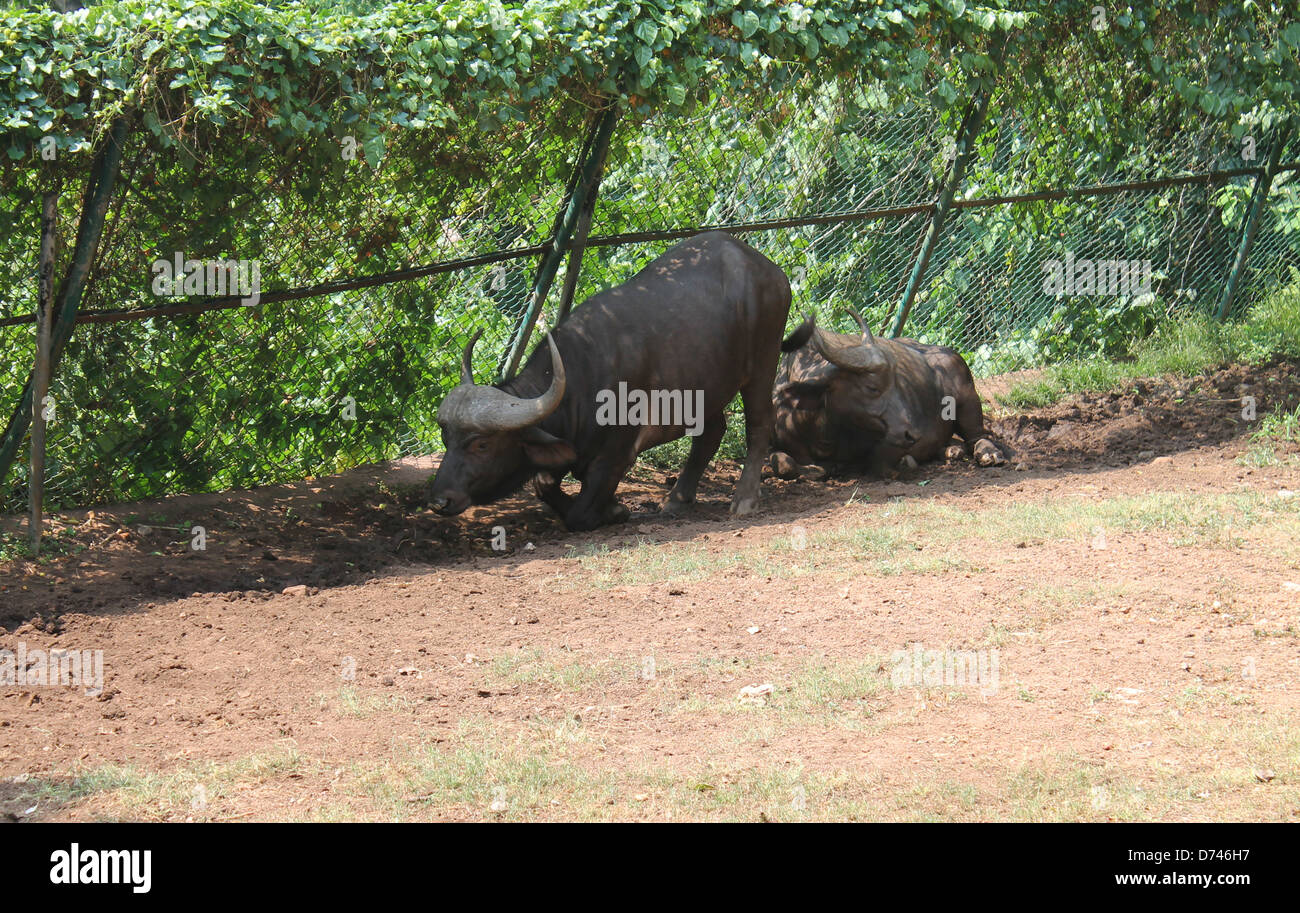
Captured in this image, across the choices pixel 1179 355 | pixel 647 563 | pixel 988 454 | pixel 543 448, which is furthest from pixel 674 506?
pixel 1179 355

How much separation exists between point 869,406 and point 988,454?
104cm

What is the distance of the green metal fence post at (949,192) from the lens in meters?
10.8

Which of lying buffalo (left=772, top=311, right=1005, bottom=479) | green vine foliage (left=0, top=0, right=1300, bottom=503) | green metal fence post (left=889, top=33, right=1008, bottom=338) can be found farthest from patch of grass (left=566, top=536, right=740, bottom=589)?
green metal fence post (left=889, top=33, right=1008, bottom=338)

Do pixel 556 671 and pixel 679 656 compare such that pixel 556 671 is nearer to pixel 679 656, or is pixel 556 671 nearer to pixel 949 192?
pixel 679 656

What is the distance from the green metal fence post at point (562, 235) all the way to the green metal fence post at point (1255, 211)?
7.56 meters

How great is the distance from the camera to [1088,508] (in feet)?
25.1

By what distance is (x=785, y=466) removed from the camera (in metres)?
9.66

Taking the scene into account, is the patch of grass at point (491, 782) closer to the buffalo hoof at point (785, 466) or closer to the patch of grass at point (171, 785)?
the patch of grass at point (171, 785)

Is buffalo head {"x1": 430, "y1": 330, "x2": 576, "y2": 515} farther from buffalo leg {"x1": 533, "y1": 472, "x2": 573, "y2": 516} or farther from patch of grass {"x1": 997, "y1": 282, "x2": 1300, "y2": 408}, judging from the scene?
patch of grass {"x1": 997, "y1": 282, "x2": 1300, "y2": 408}

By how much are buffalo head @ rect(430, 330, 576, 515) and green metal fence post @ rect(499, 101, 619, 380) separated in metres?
1.07

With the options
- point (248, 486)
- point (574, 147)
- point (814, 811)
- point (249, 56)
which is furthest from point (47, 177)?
point (814, 811)

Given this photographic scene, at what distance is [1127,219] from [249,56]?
9652mm

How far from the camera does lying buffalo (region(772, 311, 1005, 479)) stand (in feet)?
30.8

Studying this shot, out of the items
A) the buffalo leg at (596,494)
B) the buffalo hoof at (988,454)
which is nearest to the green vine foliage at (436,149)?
the buffalo leg at (596,494)
